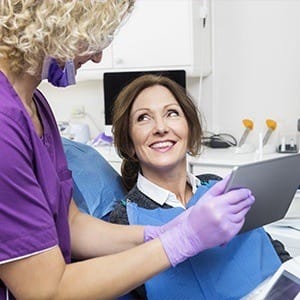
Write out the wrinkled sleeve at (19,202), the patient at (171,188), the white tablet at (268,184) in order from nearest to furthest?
1. the wrinkled sleeve at (19,202)
2. the white tablet at (268,184)
3. the patient at (171,188)

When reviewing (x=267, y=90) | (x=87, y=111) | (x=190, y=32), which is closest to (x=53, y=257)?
(x=190, y=32)

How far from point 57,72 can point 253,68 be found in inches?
81.0

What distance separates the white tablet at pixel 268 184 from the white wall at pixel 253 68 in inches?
59.6

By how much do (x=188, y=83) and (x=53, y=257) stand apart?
7.35 ft

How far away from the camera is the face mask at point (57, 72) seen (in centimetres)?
91

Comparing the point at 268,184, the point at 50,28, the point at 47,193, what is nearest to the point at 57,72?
the point at 50,28

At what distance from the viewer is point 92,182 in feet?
5.16

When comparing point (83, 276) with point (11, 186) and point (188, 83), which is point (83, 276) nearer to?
point (11, 186)

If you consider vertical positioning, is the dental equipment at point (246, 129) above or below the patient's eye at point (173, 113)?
below

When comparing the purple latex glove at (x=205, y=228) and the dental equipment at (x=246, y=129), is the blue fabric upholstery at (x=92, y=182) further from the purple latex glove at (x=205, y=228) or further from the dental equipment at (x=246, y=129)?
the dental equipment at (x=246, y=129)

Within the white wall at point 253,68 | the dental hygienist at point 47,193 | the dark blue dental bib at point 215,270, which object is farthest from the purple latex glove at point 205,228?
the white wall at point 253,68

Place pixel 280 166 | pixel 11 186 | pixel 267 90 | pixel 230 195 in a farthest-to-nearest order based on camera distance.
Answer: pixel 267 90 < pixel 280 166 < pixel 230 195 < pixel 11 186

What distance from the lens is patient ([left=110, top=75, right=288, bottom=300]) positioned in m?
1.31

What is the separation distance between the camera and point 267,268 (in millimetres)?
1363
